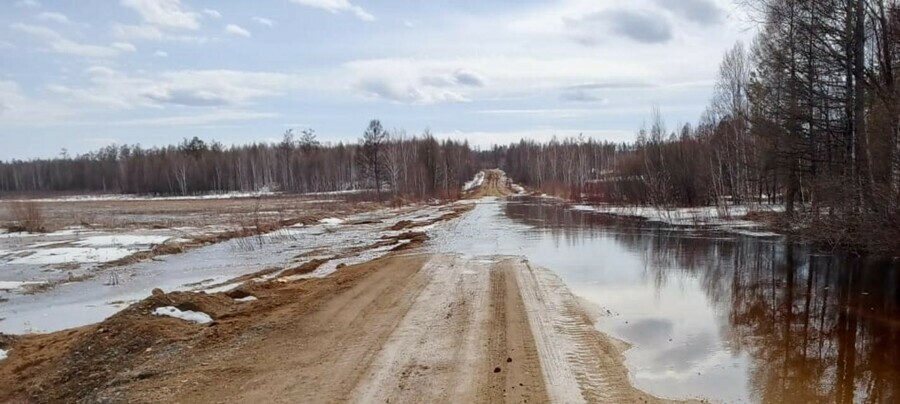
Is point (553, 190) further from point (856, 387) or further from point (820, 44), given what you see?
point (856, 387)

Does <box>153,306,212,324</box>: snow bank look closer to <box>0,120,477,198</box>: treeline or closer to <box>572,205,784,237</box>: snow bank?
<box>572,205,784,237</box>: snow bank

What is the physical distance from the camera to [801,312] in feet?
36.1

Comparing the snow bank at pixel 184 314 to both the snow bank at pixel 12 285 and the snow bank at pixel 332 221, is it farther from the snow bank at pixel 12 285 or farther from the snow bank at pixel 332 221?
the snow bank at pixel 332 221

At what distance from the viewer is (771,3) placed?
90.0ft

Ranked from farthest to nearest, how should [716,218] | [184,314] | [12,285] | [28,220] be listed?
[716,218] → [28,220] → [12,285] → [184,314]

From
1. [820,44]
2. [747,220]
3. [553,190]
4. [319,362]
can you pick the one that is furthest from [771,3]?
[553,190]

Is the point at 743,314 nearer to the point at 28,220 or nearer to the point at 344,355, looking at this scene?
the point at 344,355

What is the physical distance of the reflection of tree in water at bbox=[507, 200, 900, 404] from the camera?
23.3 ft

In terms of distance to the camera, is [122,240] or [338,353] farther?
[122,240]

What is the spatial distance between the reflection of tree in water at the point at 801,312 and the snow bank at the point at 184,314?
27.7 feet

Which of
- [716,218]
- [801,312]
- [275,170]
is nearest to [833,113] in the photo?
[716,218]

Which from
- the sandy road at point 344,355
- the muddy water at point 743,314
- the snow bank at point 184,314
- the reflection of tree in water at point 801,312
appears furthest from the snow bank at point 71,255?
the reflection of tree in water at point 801,312

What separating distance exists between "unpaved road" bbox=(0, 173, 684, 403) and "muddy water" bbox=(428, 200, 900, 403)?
31.5 inches

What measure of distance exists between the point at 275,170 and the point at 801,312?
113 m
